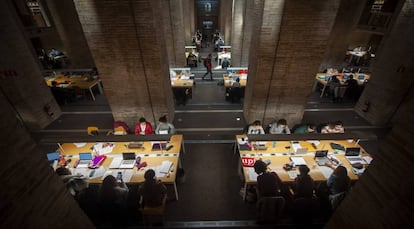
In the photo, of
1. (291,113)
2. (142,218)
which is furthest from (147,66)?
(291,113)

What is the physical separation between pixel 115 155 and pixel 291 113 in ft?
19.2

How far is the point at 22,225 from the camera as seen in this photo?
161cm

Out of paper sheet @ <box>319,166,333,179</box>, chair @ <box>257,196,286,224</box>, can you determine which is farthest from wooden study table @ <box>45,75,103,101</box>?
paper sheet @ <box>319,166,333,179</box>

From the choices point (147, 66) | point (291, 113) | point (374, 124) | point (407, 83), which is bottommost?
point (374, 124)

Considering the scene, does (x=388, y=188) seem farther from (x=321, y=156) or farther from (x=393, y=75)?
(x=393, y=75)

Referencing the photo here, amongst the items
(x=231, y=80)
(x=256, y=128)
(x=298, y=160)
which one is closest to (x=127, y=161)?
(x=256, y=128)

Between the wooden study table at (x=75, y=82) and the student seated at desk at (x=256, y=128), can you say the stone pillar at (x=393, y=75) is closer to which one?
the student seated at desk at (x=256, y=128)

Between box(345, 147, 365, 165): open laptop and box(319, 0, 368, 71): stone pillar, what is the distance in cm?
829

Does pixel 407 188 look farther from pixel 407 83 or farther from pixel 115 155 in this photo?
pixel 407 83

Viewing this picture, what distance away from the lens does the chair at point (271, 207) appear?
11.1 ft

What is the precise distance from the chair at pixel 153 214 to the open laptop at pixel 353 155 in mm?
4227

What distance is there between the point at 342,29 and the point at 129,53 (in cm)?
1269

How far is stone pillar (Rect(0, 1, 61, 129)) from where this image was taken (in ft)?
19.4

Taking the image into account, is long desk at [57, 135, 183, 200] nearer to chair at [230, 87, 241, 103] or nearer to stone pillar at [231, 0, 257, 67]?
chair at [230, 87, 241, 103]
